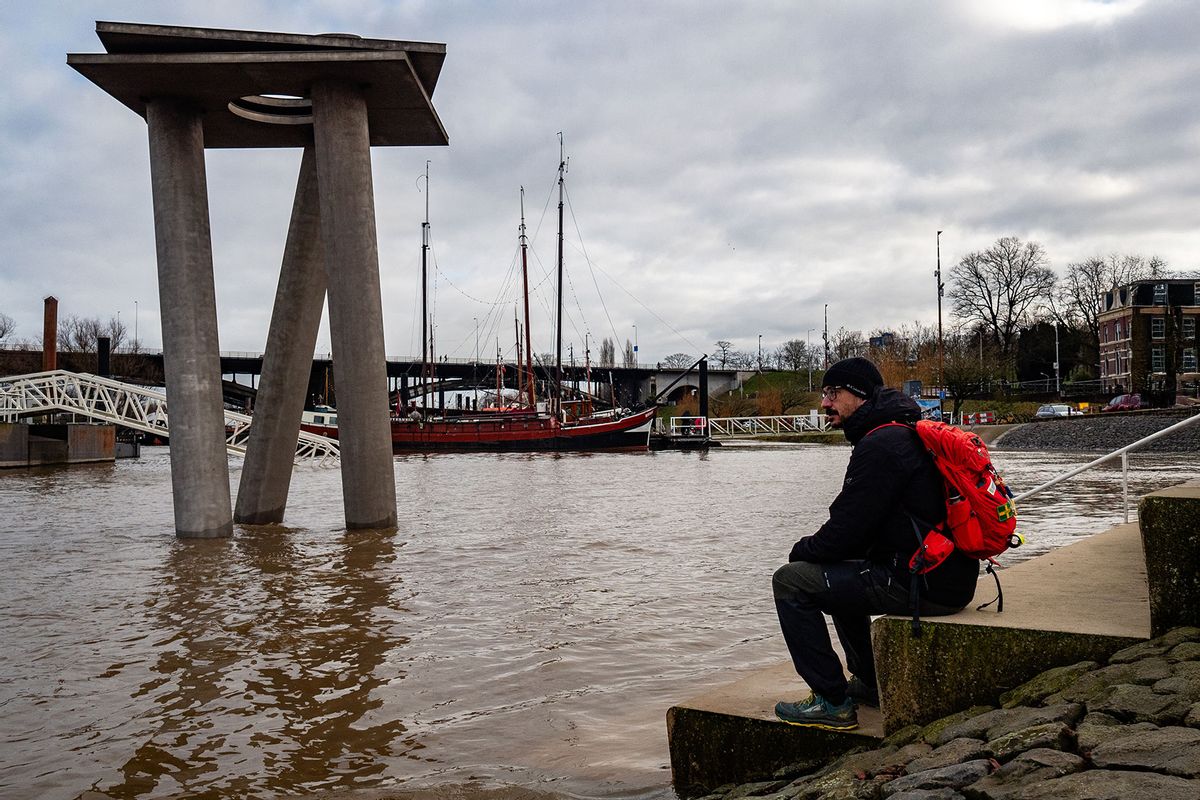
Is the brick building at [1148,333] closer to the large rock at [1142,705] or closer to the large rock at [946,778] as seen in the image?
the large rock at [1142,705]

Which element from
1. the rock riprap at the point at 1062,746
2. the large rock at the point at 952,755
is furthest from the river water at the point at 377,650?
the large rock at the point at 952,755

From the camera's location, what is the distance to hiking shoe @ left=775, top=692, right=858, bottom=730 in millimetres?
3982

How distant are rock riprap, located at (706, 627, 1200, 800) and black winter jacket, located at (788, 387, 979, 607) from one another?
51 cm

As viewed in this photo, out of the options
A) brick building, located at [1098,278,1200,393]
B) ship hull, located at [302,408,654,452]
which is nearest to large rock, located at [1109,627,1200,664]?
ship hull, located at [302,408,654,452]

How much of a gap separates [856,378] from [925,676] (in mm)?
1336

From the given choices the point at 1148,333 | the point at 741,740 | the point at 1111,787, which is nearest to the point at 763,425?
the point at 1148,333

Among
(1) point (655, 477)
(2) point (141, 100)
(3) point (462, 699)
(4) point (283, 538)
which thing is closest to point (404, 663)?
(3) point (462, 699)

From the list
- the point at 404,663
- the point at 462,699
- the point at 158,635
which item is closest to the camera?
the point at 462,699

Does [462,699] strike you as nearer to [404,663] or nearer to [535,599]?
[404,663]

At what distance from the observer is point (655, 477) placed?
32344mm

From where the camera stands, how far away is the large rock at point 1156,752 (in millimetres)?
2666

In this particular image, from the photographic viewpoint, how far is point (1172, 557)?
3684 mm

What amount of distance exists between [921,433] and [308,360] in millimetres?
14325

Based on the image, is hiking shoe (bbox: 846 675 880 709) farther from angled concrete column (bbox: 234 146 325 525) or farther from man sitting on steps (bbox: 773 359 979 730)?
angled concrete column (bbox: 234 146 325 525)
